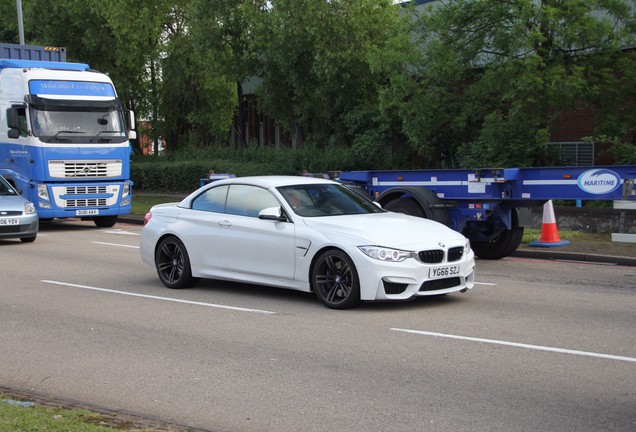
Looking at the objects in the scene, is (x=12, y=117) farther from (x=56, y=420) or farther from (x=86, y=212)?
(x=56, y=420)

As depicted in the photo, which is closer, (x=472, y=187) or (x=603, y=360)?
→ (x=603, y=360)

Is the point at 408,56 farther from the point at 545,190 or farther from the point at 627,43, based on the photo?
the point at 545,190

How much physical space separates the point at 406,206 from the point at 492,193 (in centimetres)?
155

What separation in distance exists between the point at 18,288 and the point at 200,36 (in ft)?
69.5

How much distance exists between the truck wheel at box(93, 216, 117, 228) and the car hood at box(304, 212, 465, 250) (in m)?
13.4

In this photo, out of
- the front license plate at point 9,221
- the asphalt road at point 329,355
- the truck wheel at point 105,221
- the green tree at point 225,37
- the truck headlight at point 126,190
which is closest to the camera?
the asphalt road at point 329,355

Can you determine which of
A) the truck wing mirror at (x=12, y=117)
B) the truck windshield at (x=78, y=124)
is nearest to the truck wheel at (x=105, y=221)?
the truck windshield at (x=78, y=124)

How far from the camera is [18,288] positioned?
12.5 meters

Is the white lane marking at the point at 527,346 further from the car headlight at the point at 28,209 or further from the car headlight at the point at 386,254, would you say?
the car headlight at the point at 28,209

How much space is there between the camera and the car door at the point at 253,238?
10820 mm

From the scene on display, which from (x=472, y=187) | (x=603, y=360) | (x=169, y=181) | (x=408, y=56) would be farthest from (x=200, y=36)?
(x=603, y=360)

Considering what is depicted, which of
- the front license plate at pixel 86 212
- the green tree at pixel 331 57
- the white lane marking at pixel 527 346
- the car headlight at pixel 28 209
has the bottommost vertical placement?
the white lane marking at pixel 527 346

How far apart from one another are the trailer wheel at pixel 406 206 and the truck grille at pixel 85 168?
8698 millimetres

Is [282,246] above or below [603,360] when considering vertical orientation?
above
